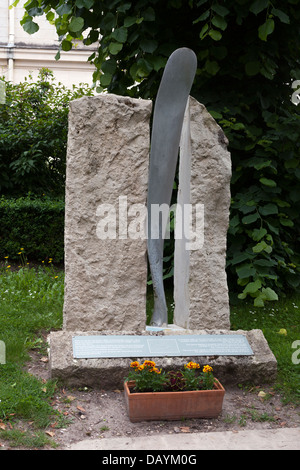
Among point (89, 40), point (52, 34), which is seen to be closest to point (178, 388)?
point (89, 40)

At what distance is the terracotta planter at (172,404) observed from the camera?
312 cm

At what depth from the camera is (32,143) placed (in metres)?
7.66

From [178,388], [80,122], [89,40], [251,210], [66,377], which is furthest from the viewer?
[89,40]

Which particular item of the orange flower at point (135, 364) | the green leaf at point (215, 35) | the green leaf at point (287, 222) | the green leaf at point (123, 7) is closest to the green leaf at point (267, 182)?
the green leaf at point (287, 222)

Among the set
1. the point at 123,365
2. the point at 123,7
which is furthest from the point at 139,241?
the point at 123,7

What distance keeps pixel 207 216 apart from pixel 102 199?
2.85 ft

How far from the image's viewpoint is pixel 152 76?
539cm

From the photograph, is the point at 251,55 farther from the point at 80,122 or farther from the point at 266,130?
the point at 80,122

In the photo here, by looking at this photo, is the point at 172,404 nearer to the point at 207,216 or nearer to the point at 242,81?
the point at 207,216

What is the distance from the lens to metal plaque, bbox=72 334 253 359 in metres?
3.53

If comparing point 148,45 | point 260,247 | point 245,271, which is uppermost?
point 148,45

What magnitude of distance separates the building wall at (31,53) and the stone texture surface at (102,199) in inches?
370

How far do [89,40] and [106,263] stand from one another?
2.90m

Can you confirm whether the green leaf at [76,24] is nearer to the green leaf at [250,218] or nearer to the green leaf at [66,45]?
the green leaf at [66,45]
